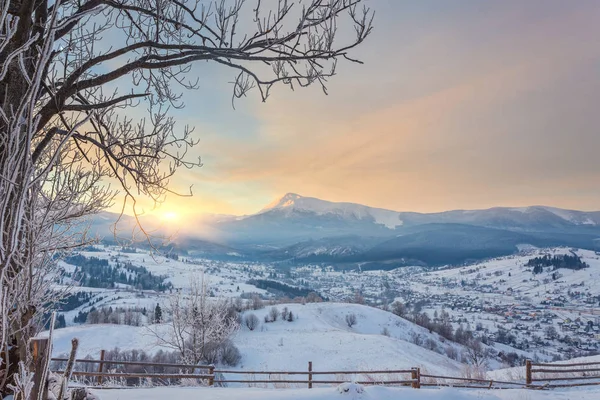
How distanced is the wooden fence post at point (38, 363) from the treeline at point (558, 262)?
8353 inches

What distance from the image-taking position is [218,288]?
427ft

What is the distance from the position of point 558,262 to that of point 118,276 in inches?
8309

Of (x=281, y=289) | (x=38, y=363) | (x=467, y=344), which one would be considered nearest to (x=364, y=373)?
(x=38, y=363)

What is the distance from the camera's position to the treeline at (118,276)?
13762 centimetres

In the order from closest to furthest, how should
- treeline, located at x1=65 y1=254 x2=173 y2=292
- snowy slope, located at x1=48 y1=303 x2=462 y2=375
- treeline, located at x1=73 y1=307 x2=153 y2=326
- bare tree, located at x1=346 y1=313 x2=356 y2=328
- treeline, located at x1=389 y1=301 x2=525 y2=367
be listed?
snowy slope, located at x1=48 y1=303 x2=462 y2=375 < treeline, located at x1=389 y1=301 x2=525 y2=367 < treeline, located at x1=73 y1=307 x2=153 y2=326 < bare tree, located at x1=346 y1=313 x2=356 y2=328 < treeline, located at x1=65 y1=254 x2=173 y2=292

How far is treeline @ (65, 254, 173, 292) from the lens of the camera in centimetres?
13762

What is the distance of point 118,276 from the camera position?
513 ft

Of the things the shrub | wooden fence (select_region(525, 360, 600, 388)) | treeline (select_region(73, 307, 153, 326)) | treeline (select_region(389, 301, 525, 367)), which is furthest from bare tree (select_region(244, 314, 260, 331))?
wooden fence (select_region(525, 360, 600, 388))

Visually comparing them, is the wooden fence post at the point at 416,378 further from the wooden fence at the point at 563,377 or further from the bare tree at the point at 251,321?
the bare tree at the point at 251,321

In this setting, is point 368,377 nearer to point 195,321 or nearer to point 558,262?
point 195,321

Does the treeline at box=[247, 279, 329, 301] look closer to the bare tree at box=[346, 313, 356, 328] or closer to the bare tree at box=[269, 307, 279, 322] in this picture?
the bare tree at box=[346, 313, 356, 328]

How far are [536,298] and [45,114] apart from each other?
16892cm

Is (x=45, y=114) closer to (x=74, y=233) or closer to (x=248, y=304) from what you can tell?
(x=74, y=233)

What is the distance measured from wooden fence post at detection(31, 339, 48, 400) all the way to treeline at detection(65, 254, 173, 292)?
13368 cm
